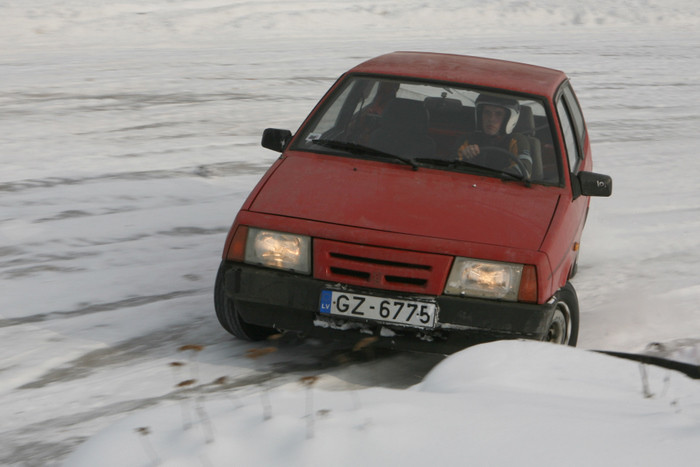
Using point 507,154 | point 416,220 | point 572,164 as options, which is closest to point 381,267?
point 416,220

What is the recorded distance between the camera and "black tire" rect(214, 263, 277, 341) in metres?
4.66

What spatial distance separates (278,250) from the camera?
440 centimetres

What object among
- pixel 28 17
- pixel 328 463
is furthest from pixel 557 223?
pixel 28 17

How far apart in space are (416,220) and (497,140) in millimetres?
1045

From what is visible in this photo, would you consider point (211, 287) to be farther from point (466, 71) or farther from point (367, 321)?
point (466, 71)

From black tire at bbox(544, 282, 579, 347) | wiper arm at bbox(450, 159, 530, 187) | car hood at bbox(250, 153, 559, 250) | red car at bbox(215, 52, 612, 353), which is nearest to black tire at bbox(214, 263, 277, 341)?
red car at bbox(215, 52, 612, 353)

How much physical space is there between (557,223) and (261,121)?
753cm

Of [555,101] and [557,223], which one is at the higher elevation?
[555,101]

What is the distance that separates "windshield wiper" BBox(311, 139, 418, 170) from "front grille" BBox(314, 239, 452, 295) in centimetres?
84

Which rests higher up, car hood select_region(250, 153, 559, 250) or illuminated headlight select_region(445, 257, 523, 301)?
car hood select_region(250, 153, 559, 250)

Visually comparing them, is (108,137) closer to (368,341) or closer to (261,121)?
(261,121)

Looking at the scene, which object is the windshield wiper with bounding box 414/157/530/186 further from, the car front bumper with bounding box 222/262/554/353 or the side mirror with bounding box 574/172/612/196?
the car front bumper with bounding box 222/262/554/353

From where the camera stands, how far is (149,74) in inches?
560

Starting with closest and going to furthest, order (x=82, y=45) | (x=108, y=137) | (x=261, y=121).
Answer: (x=108, y=137) → (x=261, y=121) → (x=82, y=45)
